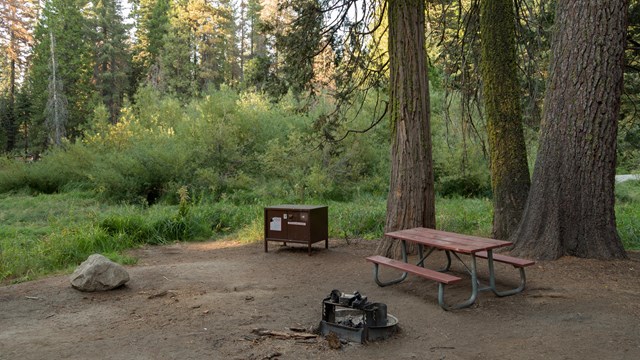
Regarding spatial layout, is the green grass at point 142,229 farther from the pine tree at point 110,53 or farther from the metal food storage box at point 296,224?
the pine tree at point 110,53

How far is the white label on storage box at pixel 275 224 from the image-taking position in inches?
324

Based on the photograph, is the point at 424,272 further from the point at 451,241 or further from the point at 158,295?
the point at 158,295

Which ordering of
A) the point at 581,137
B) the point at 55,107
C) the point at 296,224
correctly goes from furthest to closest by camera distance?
the point at 55,107
the point at 296,224
the point at 581,137

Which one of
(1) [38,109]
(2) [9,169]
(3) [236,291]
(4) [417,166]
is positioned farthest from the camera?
(1) [38,109]

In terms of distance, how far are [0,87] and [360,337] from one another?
171 ft

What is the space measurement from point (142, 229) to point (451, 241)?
22.3 ft


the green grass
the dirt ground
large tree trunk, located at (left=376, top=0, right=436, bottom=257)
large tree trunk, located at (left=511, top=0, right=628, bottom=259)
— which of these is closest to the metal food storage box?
the dirt ground

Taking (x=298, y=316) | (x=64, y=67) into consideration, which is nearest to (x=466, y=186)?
(x=298, y=316)

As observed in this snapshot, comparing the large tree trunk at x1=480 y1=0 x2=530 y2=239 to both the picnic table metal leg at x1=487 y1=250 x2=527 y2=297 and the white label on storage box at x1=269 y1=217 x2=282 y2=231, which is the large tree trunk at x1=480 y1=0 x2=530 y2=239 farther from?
the white label on storage box at x1=269 y1=217 x2=282 y2=231

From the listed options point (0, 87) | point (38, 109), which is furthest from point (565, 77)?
point (0, 87)

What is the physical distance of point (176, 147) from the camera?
1652 centimetres

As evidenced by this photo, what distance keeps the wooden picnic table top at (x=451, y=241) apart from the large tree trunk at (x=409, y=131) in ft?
2.99

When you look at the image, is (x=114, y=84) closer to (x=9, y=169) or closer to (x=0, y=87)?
(x=0, y=87)

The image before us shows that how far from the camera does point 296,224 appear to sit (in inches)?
318
